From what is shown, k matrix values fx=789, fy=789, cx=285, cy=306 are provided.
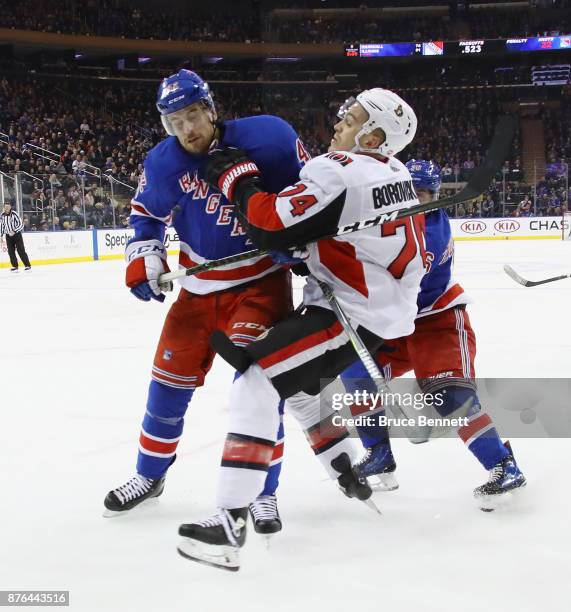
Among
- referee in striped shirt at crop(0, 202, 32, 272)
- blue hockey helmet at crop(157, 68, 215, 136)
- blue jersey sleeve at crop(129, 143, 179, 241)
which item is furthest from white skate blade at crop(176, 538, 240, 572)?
referee in striped shirt at crop(0, 202, 32, 272)

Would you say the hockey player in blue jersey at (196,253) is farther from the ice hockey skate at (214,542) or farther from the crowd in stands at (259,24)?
the crowd in stands at (259,24)

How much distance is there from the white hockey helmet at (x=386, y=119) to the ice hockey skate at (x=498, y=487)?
1.00 m

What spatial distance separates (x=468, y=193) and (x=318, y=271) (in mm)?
469

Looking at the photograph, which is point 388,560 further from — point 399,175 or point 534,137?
point 534,137

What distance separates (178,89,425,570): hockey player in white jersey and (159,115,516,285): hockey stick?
0.9 inches

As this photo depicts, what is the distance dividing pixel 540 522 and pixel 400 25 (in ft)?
83.7

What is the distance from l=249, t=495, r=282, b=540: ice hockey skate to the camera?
6.98 ft

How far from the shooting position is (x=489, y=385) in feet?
12.4

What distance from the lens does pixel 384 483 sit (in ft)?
8.36

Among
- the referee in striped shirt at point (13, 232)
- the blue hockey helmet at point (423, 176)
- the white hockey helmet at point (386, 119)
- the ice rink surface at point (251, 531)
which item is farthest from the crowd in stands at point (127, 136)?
the white hockey helmet at point (386, 119)

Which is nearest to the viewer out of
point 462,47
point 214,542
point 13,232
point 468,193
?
point 214,542

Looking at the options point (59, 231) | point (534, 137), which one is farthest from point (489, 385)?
point (534, 137)

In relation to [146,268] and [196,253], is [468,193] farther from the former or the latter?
[146,268]

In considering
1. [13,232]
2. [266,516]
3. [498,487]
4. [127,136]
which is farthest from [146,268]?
[127,136]
